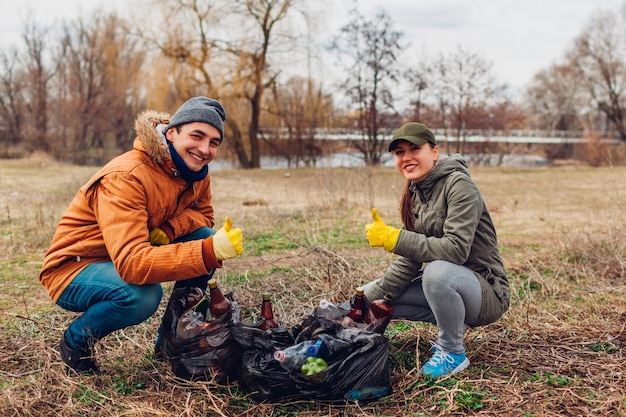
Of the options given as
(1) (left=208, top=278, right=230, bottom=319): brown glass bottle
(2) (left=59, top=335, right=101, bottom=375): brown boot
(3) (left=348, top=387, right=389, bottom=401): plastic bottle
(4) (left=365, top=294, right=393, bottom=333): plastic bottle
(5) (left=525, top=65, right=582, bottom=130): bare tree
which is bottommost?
(3) (left=348, top=387, right=389, bottom=401): plastic bottle

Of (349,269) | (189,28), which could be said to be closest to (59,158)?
(189,28)

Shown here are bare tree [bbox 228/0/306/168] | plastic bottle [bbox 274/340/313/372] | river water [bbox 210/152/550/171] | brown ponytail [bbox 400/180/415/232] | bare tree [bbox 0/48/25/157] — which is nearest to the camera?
plastic bottle [bbox 274/340/313/372]

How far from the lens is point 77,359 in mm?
2787

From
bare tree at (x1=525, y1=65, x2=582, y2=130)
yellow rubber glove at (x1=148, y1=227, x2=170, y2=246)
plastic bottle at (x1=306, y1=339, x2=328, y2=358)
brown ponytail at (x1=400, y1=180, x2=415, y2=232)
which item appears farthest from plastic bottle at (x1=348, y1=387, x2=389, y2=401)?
bare tree at (x1=525, y1=65, x2=582, y2=130)

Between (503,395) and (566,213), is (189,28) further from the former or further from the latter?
(503,395)

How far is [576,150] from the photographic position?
30438 mm

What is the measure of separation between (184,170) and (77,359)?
109 centimetres

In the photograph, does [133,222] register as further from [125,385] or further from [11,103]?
[11,103]

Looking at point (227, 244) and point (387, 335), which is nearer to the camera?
point (227, 244)

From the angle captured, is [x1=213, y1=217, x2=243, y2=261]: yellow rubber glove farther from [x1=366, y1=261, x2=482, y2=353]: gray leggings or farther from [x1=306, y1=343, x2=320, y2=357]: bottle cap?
[x1=366, y1=261, x2=482, y2=353]: gray leggings

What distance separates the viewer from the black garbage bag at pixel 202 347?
104 inches

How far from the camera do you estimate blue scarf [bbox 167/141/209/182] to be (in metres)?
2.81

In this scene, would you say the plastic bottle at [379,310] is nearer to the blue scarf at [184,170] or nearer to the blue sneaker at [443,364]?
the blue sneaker at [443,364]

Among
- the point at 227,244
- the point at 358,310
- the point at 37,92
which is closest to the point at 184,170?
the point at 227,244
